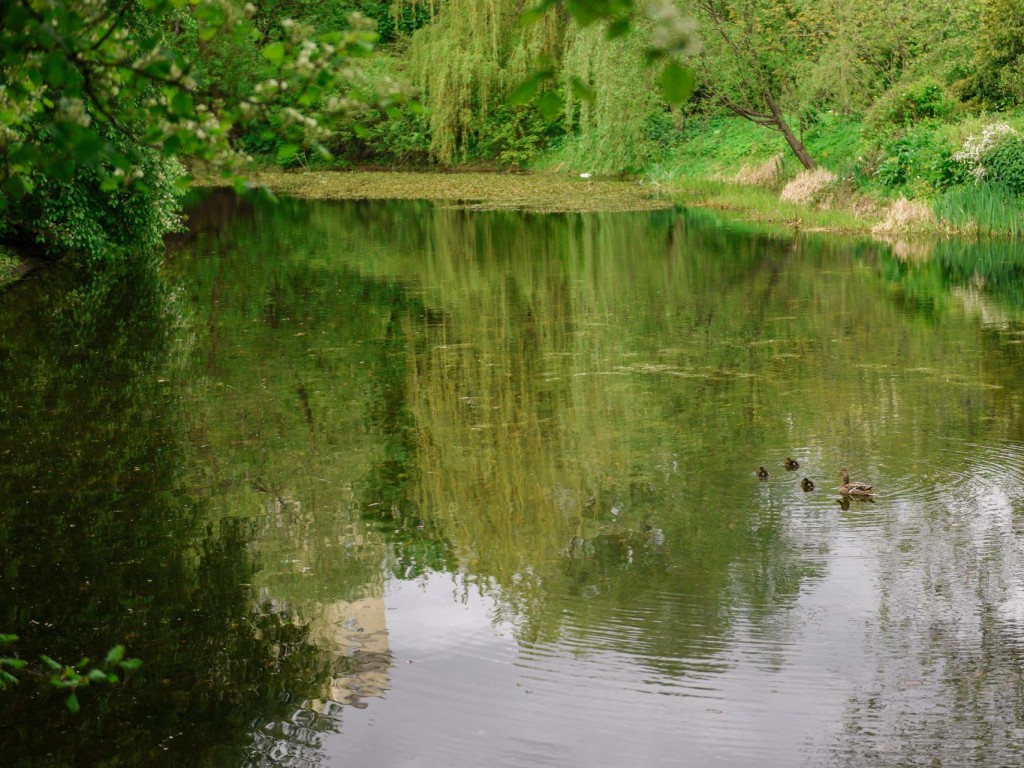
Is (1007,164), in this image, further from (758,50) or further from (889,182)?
(758,50)

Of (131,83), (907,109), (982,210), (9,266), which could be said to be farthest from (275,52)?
(907,109)

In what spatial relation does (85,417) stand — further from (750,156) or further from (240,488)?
(750,156)

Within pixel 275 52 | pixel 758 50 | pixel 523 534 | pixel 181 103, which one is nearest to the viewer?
pixel 181 103

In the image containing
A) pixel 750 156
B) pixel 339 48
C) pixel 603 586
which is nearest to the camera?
pixel 339 48

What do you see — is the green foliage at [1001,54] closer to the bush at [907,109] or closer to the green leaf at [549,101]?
the bush at [907,109]

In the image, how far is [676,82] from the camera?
9.61 feet

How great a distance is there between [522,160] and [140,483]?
3445cm

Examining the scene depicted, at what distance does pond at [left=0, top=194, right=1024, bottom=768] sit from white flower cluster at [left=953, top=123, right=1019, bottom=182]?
6.37m

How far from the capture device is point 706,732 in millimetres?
5699

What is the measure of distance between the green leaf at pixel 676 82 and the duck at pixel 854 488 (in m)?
6.08

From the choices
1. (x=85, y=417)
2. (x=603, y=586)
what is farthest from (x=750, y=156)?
(x=603, y=586)

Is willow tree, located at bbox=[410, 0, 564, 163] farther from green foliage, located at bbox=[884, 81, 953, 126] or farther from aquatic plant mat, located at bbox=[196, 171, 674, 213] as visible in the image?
green foliage, located at bbox=[884, 81, 953, 126]

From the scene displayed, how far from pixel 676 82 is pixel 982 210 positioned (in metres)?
21.3

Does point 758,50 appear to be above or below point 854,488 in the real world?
above
